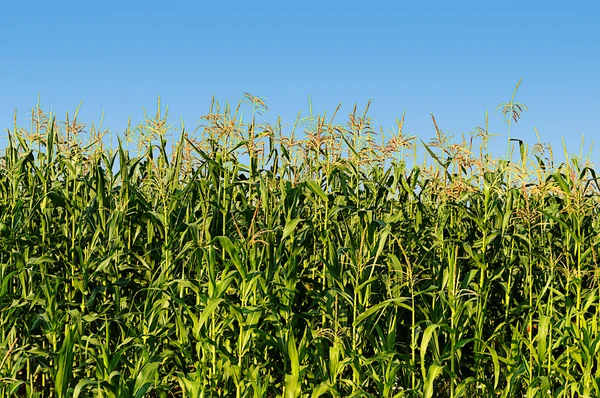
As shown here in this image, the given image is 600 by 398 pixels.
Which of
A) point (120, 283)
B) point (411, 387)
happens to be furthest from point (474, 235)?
point (120, 283)

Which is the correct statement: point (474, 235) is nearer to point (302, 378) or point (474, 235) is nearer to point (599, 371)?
point (599, 371)

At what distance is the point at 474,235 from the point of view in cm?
608

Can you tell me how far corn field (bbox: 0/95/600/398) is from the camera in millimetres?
4742

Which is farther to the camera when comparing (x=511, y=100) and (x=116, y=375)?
(x=511, y=100)

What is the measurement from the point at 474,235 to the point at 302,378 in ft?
7.25

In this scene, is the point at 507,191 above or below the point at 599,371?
above

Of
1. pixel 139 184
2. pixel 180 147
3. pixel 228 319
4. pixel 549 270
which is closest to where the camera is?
pixel 228 319

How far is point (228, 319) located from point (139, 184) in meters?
2.40

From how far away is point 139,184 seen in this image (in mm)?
6535

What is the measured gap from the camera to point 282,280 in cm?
498

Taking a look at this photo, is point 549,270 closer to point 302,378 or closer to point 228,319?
point 302,378

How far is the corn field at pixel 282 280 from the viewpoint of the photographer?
474 centimetres

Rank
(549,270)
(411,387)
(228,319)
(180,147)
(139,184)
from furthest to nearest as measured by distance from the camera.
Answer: (139,184), (549,270), (180,147), (411,387), (228,319)

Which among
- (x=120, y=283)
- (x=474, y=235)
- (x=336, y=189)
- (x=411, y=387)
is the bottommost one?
(x=411, y=387)
